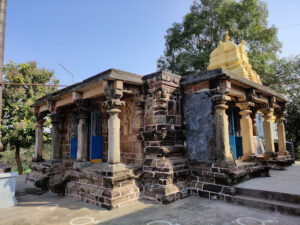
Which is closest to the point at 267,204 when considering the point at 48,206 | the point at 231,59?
the point at 48,206

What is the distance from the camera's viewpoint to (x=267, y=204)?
Result: 4.07m

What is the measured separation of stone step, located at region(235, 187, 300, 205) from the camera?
401 cm

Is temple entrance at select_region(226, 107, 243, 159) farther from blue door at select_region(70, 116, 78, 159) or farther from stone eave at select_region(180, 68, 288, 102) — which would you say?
blue door at select_region(70, 116, 78, 159)

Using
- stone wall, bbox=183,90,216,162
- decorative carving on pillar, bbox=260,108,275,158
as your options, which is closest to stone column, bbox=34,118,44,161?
stone wall, bbox=183,90,216,162

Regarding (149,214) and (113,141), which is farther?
(113,141)

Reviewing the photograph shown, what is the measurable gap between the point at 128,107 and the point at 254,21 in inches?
565

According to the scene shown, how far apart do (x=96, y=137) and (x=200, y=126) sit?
3.44 m

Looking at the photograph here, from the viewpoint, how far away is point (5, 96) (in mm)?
12078

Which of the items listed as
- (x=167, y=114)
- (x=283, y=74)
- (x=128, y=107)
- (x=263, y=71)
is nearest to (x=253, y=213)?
(x=167, y=114)

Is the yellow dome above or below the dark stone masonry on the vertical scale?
above

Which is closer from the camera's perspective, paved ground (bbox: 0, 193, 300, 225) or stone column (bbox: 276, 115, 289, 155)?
paved ground (bbox: 0, 193, 300, 225)

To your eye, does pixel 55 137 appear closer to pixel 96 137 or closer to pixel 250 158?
pixel 96 137

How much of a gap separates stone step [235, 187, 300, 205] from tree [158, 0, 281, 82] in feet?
38.1

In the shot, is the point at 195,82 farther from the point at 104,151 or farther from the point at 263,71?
the point at 263,71
